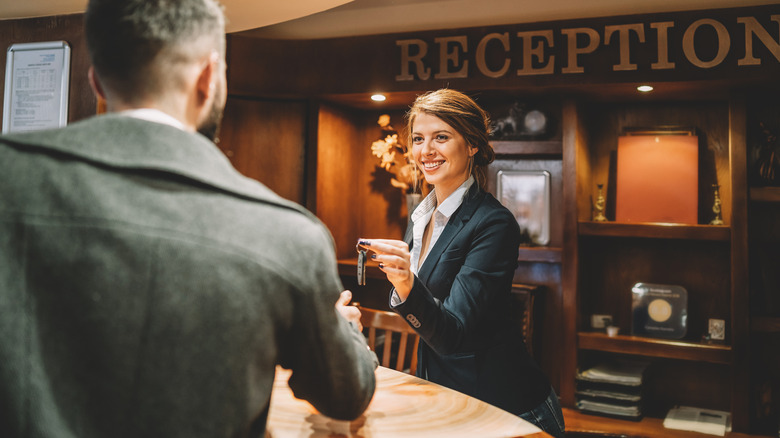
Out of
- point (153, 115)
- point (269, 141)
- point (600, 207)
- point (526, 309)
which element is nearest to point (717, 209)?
point (600, 207)

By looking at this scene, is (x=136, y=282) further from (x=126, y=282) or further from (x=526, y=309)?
(x=526, y=309)

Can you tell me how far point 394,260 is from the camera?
1.41 meters

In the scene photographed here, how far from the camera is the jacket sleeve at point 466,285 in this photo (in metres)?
1.49

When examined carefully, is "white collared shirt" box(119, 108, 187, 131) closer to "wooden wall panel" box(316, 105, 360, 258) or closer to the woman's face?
the woman's face

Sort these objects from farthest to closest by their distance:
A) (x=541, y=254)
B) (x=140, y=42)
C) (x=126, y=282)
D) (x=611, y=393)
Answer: (x=541, y=254) < (x=611, y=393) < (x=140, y=42) < (x=126, y=282)

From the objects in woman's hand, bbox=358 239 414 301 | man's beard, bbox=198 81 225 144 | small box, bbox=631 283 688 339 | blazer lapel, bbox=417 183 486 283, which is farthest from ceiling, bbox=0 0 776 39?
man's beard, bbox=198 81 225 144

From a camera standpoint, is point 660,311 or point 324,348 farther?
point 660,311

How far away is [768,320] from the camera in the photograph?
3.18 meters

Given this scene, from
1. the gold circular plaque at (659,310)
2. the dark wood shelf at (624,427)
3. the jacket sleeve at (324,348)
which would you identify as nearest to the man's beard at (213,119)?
the jacket sleeve at (324,348)

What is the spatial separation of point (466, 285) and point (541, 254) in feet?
6.89

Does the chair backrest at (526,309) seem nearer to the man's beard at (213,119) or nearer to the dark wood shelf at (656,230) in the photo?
the dark wood shelf at (656,230)

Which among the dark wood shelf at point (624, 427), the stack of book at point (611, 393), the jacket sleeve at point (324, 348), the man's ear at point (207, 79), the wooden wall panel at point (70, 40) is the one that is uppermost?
the wooden wall panel at point (70, 40)

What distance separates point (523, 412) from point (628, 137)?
2.50 meters

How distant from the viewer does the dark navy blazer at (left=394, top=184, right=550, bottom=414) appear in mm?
1572
